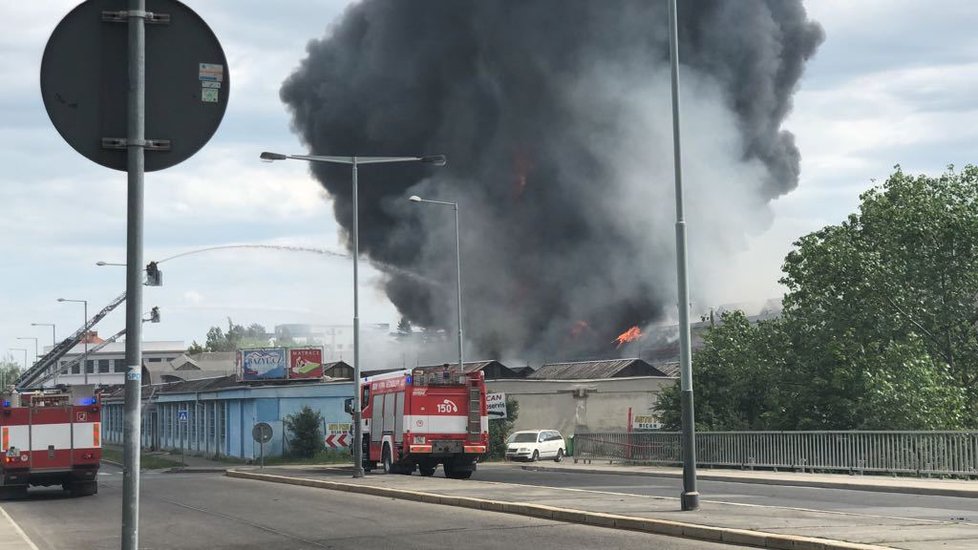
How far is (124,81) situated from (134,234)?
2.38ft

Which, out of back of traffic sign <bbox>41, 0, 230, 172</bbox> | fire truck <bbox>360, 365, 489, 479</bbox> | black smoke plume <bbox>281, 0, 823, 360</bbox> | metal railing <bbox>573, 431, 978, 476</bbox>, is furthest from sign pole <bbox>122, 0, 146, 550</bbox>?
black smoke plume <bbox>281, 0, 823, 360</bbox>

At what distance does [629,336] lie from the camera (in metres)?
92.7

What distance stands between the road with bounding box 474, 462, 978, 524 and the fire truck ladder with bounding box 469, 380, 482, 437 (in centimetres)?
238

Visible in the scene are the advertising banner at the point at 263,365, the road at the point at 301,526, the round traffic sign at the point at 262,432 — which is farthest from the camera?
the advertising banner at the point at 263,365

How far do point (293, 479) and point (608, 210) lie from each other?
60241 mm

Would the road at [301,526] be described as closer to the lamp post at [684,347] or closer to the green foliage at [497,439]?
the lamp post at [684,347]

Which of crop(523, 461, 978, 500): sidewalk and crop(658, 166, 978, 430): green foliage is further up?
crop(658, 166, 978, 430): green foliage

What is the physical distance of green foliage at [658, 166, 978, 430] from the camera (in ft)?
127

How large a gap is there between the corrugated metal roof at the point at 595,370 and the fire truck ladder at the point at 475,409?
27.0 metres

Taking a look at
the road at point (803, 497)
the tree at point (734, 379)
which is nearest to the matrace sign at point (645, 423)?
the tree at point (734, 379)

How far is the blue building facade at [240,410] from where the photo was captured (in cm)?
5688

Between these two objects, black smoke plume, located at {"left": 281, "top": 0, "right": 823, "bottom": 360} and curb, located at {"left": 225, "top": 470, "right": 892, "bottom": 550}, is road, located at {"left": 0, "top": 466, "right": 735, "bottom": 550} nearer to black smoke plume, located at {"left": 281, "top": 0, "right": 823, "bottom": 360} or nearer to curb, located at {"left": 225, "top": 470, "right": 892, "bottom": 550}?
curb, located at {"left": 225, "top": 470, "right": 892, "bottom": 550}

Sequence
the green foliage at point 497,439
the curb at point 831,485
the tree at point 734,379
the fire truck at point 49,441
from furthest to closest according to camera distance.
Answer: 1. the green foliage at point 497,439
2. the tree at point 734,379
3. the fire truck at point 49,441
4. the curb at point 831,485

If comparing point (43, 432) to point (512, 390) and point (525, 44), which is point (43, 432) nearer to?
point (512, 390)
